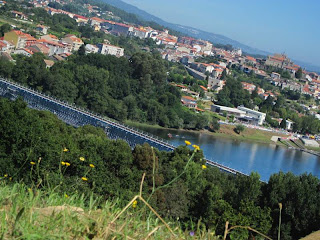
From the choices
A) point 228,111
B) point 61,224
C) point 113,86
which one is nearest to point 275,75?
point 228,111

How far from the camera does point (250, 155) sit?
11.8 meters

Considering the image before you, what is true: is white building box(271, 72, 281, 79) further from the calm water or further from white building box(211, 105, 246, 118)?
the calm water

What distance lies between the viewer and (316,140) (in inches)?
645

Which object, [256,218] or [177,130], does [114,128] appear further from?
[256,218]

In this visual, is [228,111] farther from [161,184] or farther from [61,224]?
[61,224]

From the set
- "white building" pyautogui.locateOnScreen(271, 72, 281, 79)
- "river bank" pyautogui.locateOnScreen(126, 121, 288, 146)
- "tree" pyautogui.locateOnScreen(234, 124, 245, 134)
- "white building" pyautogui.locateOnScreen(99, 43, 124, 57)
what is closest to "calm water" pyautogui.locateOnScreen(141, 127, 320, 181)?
"river bank" pyautogui.locateOnScreen(126, 121, 288, 146)

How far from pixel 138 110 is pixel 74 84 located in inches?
69.6

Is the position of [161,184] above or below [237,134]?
above

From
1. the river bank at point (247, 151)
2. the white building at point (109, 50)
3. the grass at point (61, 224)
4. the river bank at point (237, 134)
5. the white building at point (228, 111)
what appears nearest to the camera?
the grass at point (61, 224)

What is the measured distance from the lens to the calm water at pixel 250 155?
34.3ft

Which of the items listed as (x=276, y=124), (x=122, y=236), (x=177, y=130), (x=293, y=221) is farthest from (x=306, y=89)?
(x=122, y=236)

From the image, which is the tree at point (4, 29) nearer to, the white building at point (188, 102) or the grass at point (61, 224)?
the white building at point (188, 102)

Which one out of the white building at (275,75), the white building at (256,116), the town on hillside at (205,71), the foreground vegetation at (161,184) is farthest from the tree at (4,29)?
the white building at (275,75)

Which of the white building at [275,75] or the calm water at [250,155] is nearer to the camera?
the calm water at [250,155]
